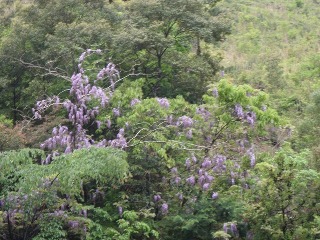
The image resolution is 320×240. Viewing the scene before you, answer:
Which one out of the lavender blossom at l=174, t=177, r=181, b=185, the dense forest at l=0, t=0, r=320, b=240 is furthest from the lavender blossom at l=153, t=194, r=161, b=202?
the lavender blossom at l=174, t=177, r=181, b=185

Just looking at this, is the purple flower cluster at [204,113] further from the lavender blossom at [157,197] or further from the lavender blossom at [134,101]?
the lavender blossom at [157,197]

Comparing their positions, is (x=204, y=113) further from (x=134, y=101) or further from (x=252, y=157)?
(x=134, y=101)

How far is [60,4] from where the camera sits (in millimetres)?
15617

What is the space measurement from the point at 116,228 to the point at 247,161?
3025mm

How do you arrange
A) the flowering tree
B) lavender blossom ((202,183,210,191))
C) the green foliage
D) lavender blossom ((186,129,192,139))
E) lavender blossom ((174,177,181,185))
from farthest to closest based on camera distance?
lavender blossom ((186,129,192,139)), lavender blossom ((174,177,181,185)), the flowering tree, lavender blossom ((202,183,210,191)), the green foliage

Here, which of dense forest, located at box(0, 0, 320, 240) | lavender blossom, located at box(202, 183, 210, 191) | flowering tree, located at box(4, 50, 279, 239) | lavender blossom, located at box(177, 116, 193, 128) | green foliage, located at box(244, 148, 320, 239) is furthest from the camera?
lavender blossom, located at box(177, 116, 193, 128)

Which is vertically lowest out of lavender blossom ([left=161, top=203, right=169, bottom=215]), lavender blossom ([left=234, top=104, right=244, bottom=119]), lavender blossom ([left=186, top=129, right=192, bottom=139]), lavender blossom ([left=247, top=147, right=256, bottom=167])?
lavender blossom ([left=161, top=203, right=169, bottom=215])

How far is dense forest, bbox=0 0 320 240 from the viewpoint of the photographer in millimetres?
8422

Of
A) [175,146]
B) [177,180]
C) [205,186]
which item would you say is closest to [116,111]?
[175,146]

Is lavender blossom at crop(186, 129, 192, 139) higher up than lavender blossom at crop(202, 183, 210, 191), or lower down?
higher up

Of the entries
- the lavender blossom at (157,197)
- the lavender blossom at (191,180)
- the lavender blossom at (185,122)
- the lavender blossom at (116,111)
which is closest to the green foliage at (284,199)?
the lavender blossom at (191,180)

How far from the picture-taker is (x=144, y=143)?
10016mm

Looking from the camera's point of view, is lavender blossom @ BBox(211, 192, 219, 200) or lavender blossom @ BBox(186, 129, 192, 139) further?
lavender blossom @ BBox(186, 129, 192, 139)

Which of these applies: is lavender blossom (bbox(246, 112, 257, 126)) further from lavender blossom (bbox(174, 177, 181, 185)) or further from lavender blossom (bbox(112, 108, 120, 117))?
lavender blossom (bbox(112, 108, 120, 117))
